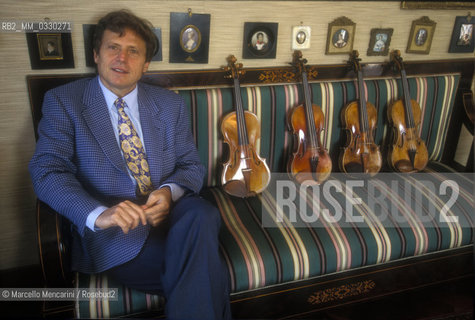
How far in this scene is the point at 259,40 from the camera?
1627mm

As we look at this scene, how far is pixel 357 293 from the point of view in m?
1.43

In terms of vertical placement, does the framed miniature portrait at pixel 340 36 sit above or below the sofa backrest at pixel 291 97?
above

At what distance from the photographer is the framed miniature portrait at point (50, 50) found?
4.43ft

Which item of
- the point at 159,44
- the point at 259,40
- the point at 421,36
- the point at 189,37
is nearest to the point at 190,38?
the point at 189,37

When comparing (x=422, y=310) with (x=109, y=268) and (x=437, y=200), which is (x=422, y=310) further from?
(x=109, y=268)

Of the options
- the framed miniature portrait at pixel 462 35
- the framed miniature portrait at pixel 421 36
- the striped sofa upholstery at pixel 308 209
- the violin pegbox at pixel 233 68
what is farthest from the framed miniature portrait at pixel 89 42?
the framed miniature portrait at pixel 462 35

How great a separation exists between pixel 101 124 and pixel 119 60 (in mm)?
220

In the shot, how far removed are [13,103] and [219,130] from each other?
2.59ft

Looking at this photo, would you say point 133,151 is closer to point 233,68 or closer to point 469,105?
point 233,68

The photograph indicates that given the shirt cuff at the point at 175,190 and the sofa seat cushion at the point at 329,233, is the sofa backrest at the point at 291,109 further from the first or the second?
the shirt cuff at the point at 175,190

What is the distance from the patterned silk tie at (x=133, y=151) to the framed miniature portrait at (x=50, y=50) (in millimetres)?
330

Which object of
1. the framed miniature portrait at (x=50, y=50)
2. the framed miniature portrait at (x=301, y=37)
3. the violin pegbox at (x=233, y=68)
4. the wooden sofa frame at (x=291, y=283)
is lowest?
the wooden sofa frame at (x=291, y=283)

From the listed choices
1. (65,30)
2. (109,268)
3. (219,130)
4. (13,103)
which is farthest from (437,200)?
(13,103)

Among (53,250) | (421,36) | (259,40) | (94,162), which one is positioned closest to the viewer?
(53,250)
